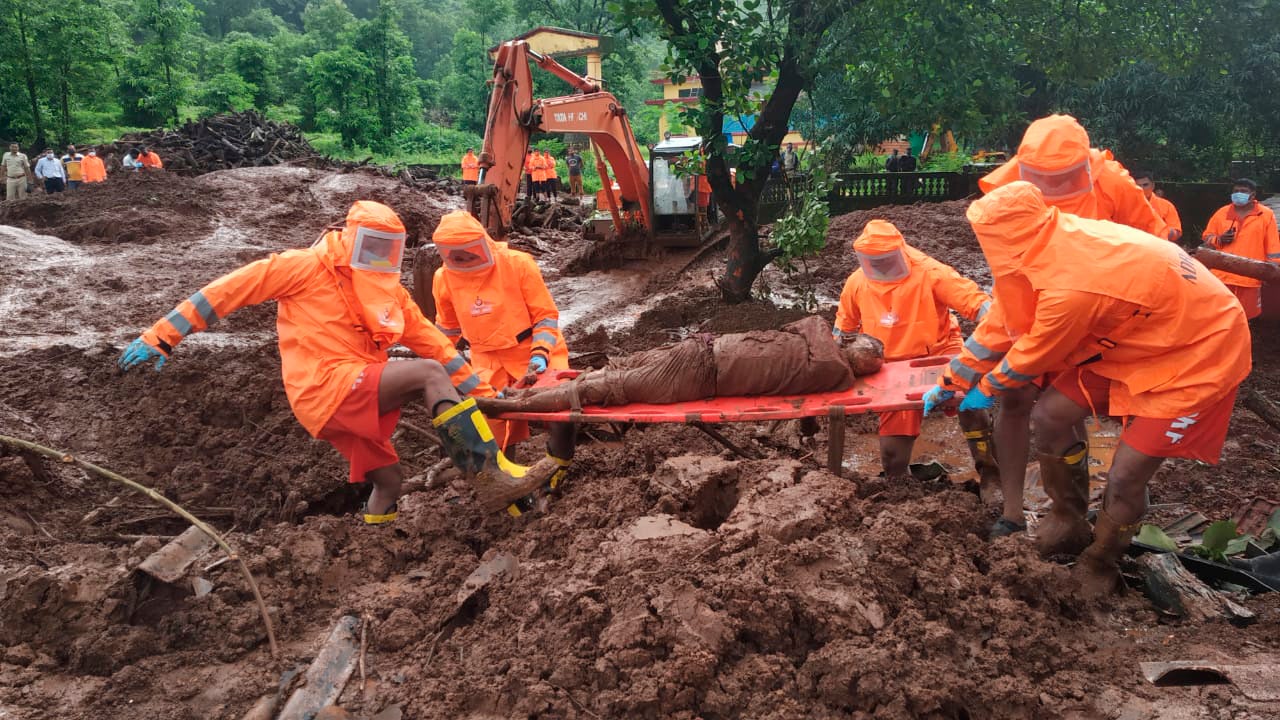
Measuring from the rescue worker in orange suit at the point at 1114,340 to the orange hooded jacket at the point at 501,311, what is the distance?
261 cm

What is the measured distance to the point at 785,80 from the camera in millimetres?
8250

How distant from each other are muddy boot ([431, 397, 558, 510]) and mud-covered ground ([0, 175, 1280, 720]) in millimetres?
190

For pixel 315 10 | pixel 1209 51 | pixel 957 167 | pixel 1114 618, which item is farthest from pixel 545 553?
pixel 315 10

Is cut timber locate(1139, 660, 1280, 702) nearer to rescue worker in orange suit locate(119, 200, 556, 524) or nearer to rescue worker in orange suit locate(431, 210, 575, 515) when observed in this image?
rescue worker in orange suit locate(119, 200, 556, 524)

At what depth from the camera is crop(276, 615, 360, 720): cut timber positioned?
313cm

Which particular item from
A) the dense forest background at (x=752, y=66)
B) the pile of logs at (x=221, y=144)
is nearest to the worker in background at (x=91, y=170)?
the pile of logs at (x=221, y=144)

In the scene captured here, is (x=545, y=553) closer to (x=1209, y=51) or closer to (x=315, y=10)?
(x=1209, y=51)

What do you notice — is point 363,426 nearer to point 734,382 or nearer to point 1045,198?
point 734,382

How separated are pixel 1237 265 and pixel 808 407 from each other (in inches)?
157

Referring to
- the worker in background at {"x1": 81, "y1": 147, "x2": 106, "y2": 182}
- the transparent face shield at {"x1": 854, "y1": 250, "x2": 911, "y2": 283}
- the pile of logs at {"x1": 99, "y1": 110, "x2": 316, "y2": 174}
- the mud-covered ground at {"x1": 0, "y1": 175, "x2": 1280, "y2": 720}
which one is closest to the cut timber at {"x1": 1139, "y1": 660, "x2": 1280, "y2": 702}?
the mud-covered ground at {"x1": 0, "y1": 175, "x2": 1280, "y2": 720}

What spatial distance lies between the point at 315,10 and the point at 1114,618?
5266 cm

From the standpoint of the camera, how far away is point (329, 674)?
331 centimetres

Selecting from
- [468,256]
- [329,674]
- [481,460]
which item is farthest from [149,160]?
[329,674]

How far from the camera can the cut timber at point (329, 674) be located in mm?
3135
